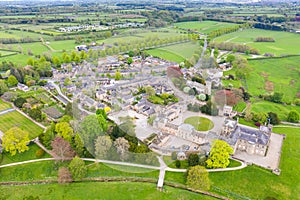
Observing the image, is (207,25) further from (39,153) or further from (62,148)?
(39,153)

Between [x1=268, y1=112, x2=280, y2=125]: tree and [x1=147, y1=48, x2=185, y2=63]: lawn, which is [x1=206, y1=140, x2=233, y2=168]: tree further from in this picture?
[x1=147, y1=48, x2=185, y2=63]: lawn

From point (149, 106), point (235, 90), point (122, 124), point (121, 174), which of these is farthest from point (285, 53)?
point (121, 174)

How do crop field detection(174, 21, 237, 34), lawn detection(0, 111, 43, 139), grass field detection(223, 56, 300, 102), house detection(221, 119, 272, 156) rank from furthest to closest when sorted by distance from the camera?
crop field detection(174, 21, 237, 34) → grass field detection(223, 56, 300, 102) → lawn detection(0, 111, 43, 139) → house detection(221, 119, 272, 156)

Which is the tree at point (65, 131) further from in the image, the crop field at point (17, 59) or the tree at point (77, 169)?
the crop field at point (17, 59)

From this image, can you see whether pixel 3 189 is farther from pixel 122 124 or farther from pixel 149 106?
pixel 149 106

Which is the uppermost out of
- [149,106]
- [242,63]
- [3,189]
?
[242,63]

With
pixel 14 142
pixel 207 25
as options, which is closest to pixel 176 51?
pixel 207 25

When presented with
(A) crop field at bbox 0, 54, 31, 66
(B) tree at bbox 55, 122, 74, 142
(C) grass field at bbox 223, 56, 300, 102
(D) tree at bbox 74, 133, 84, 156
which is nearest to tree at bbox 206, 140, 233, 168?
(D) tree at bbox 74, 133, 84, 156
